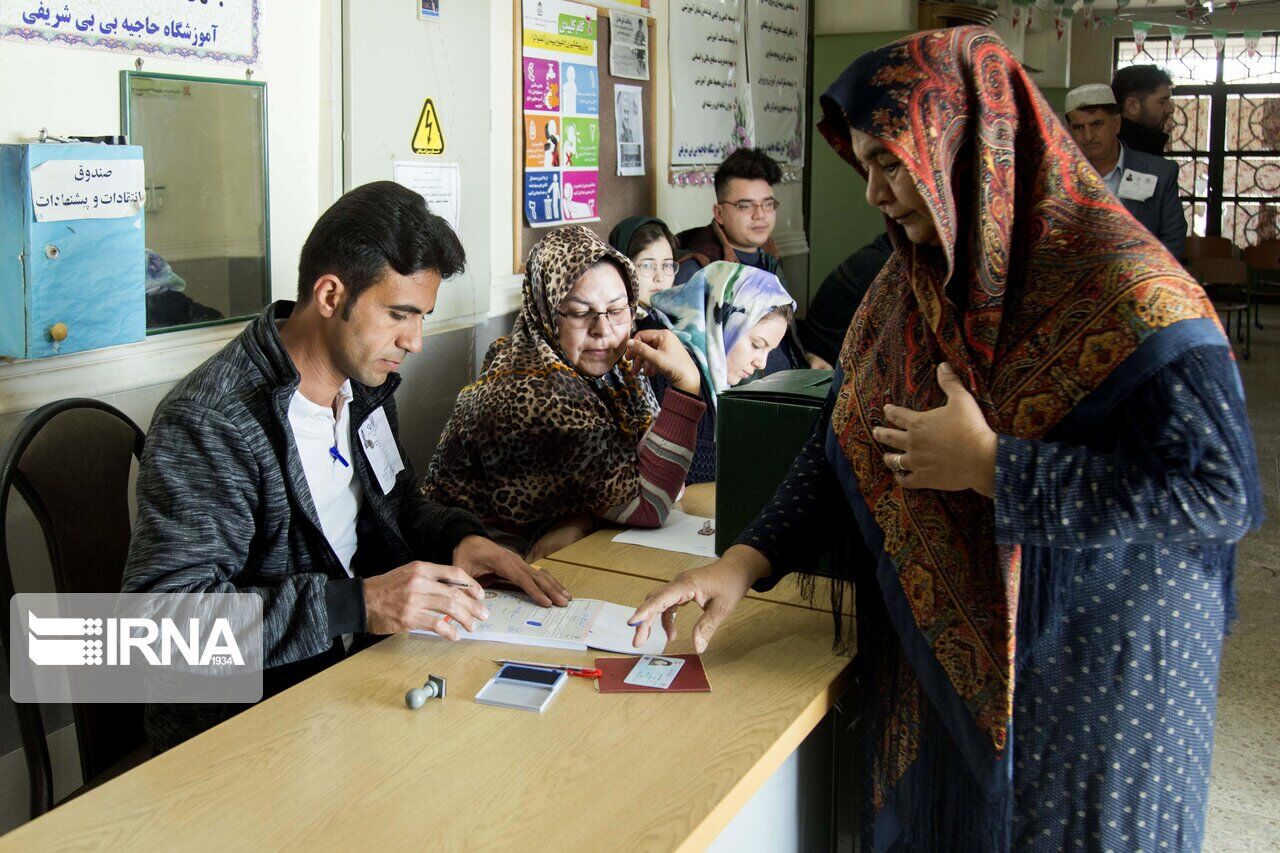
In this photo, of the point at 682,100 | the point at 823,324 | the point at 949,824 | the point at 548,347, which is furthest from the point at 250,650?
the point at 682,100

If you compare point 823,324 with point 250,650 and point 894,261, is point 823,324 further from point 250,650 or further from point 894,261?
point 250,650

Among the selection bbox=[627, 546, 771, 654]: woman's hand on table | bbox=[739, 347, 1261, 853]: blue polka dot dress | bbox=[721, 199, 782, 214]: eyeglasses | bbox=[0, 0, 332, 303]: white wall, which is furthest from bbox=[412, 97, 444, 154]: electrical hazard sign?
bbox=[739, 347, 1261, 853]: blue polka dot dress

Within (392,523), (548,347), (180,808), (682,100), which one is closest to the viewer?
(180,808)

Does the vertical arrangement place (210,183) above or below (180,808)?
above

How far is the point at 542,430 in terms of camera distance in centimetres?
252

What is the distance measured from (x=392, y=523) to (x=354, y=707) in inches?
25.1

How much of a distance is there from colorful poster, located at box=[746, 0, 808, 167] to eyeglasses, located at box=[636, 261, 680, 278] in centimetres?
178

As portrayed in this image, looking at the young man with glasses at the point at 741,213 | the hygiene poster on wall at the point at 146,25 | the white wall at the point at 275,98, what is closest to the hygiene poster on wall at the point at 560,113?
the young man with glasses at the point at 741,213

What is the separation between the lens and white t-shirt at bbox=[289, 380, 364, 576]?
1.91 meters

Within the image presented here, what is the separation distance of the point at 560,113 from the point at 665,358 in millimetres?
1632

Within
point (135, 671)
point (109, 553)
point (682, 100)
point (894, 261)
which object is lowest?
point (135, 671)

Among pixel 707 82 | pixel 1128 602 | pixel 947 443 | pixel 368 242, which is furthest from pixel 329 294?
pixel 707 82

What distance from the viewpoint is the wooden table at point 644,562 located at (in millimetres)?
1949

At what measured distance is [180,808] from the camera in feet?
4.08
